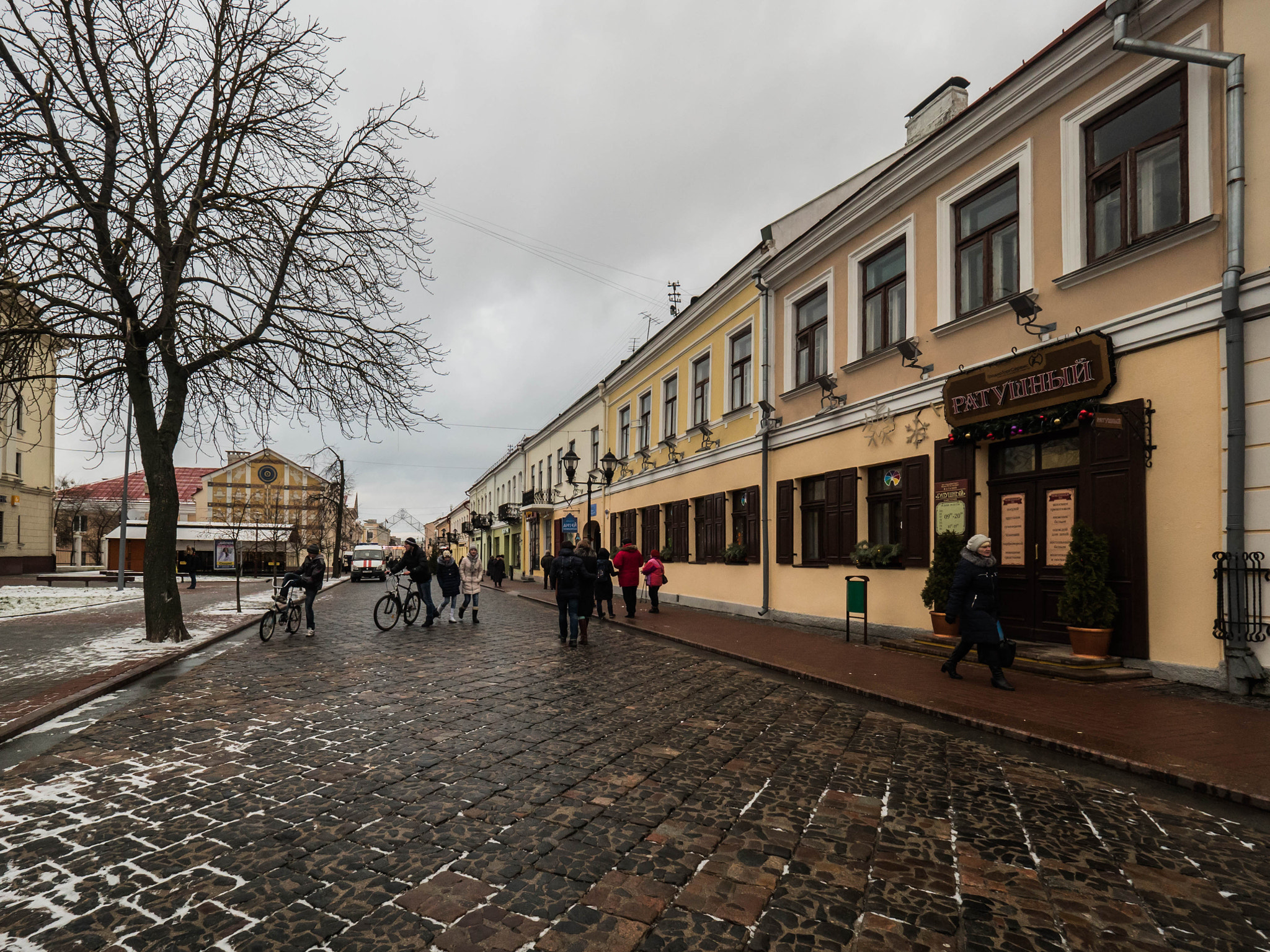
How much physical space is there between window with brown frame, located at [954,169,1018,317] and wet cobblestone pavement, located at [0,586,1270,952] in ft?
23.2

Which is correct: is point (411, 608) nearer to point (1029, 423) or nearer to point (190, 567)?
point (1029, 423)

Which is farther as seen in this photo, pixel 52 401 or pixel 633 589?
pixel 633 589

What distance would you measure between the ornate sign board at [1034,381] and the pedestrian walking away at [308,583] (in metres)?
11.5

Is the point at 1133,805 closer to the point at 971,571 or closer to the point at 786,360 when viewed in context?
the point at 971,571

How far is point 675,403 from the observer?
23422mm

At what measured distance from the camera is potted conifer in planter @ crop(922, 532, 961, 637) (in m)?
10.6

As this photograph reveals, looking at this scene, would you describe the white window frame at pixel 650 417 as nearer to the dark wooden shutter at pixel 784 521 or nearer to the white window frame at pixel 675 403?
the white window frame at pixel 675 403

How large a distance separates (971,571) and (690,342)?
14548mm

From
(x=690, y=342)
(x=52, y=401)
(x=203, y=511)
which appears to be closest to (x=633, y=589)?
(x=690, y=342)

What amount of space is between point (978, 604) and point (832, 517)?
20.2 ft

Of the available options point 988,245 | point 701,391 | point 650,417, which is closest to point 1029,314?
point 988,245

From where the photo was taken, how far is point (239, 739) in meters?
6.04

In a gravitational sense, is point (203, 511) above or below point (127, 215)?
below

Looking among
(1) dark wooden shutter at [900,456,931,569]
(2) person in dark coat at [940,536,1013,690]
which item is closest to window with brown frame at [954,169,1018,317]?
(1) dark wooden shutter at [900,456,931,569]
